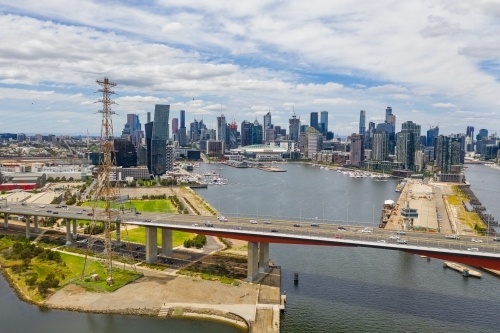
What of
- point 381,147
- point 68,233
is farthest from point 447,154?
point 68,233

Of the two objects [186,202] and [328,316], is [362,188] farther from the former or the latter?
[328,316]

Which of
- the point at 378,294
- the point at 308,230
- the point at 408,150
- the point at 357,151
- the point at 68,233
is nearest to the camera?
the point at 378,294

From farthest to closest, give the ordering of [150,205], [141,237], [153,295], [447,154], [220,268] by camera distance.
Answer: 1. [447,154]
2. [150,205]
3. [141,237]
4. [220,268]
5. [153,295]

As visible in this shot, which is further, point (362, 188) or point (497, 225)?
point (362, 188)

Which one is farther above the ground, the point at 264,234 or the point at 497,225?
the point at 264,234

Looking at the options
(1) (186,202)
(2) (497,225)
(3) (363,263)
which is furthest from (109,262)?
(2) (497,225)

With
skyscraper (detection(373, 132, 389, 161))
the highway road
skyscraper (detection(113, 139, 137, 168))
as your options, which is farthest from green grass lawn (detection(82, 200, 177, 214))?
skyscraper (detection(373, 132, 389, 161))

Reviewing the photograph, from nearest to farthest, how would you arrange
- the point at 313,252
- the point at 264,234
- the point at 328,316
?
the point at 328,316 < the point at 264,234 < the point at 313,252

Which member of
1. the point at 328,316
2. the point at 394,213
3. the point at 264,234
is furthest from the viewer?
the point at 394,213

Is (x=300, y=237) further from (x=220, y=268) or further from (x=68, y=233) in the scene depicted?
(x=68, y=233)
